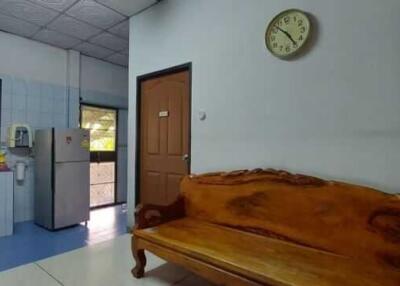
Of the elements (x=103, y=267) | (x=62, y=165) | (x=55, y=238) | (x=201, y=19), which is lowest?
(x=55, y=238)

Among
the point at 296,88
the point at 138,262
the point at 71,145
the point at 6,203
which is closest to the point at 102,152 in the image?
the point at 71,145

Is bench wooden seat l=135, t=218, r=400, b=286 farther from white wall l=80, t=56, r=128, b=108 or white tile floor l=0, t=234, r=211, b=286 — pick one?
white wall l=80, t=56, r=128, b=108

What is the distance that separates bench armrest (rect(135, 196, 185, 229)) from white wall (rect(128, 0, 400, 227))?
588 millimetres

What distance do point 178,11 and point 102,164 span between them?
3.38m

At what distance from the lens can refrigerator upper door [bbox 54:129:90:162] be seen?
12.4 feet

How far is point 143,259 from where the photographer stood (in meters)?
2.05

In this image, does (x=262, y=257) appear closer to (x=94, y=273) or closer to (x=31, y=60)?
(x=94, y=273)

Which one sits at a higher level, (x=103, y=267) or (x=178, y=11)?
(x=178, y=11)

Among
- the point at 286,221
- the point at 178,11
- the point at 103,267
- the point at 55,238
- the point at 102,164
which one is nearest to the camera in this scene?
the point at 286,221


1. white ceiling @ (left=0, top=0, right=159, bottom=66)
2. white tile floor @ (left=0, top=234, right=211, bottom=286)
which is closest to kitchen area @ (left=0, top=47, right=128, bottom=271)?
white ceiling @ (left=0, top=0, right=159, bottom=66)

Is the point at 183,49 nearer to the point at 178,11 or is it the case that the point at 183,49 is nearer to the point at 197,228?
→ the point at 178,11

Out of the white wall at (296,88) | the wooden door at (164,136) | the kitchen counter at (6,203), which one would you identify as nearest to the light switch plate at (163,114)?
the wooden door at (164,136)

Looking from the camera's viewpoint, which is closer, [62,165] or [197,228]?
[197,228]

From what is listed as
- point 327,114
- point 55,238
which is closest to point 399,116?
point 327,114
